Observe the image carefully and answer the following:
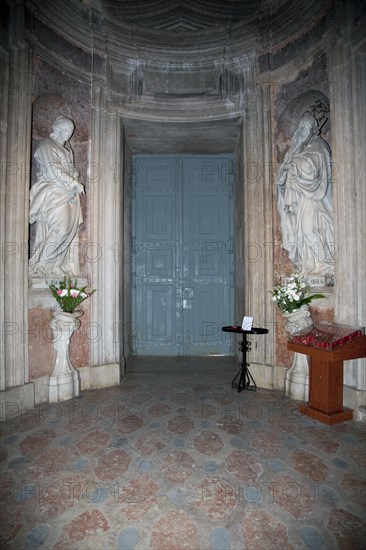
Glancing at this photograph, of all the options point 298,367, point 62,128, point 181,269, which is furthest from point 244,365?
point 62,128

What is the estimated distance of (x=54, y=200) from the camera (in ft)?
14.7

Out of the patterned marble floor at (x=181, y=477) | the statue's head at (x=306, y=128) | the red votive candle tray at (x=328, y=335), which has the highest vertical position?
the statue's head at (x=306, y=128)

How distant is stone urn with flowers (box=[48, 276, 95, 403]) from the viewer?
440cm

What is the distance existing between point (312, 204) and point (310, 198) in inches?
3.2

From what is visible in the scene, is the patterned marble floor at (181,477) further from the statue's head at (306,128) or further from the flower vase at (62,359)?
the statue's head at (306,128)

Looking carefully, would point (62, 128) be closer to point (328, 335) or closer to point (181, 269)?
point (181, 269)

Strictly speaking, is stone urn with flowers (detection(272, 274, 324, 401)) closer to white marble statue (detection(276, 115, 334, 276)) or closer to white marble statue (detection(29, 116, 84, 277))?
white marble statue (detection(276, 115, 334, 276))

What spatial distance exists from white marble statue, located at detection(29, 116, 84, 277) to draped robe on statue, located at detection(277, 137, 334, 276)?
2.83 meters

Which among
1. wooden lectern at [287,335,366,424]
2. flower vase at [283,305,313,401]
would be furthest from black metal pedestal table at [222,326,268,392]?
wooden lectern at [287,335,366,424]

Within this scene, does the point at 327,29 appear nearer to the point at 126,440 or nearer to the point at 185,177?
the point at 185,177

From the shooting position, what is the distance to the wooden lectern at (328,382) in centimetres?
356

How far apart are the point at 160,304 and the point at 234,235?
1.97 m

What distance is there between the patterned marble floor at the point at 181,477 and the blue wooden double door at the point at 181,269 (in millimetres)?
2479

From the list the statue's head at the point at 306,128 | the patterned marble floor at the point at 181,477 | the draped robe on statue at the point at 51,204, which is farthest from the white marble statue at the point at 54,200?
the statue's head at the point at 306,128
